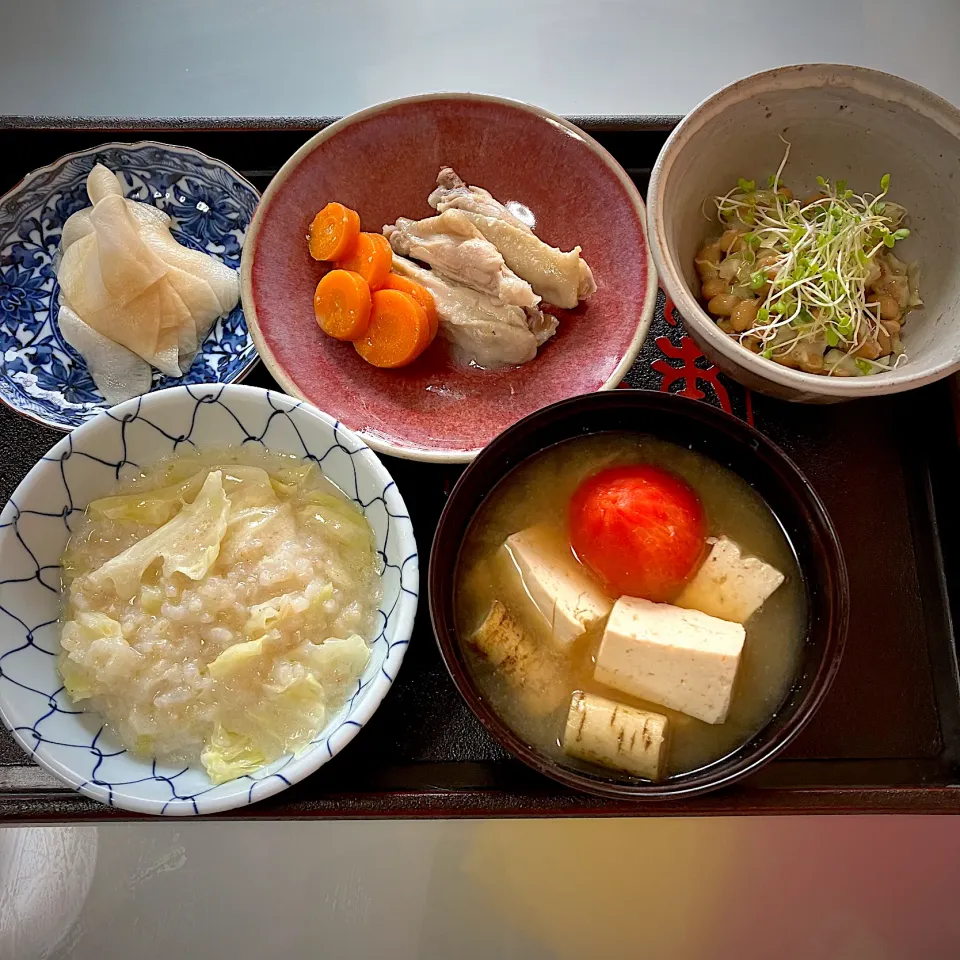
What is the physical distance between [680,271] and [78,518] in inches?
52.9

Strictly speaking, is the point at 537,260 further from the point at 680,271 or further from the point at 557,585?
the point at 557,585

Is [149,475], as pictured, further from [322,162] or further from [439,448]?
[322,162]

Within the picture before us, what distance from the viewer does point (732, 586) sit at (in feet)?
5.26

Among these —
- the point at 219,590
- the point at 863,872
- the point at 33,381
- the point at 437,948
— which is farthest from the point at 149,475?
the point at 863,872

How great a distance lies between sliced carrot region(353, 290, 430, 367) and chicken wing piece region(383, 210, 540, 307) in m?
0.14

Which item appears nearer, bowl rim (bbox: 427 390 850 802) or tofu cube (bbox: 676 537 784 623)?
bowl rim (bbox: 427 390 850 802)

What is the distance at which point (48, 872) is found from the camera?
1953mm

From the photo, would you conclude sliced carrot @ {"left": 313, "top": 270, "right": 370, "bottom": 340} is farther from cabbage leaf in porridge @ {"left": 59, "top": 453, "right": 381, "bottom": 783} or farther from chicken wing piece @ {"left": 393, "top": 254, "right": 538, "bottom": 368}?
cabbage leaf in porridge @ {"left": 59, "top": 453, "right": 381, "bottom": 783}

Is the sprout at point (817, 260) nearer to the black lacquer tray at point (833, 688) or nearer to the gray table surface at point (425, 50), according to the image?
the black lacquer tray at point (833, 688)

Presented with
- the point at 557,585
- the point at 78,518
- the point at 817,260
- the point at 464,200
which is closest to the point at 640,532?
the point at 557,585

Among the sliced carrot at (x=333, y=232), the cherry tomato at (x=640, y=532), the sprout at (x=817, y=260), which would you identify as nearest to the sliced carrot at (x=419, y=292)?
the sliced carrot at (x=333, y=232)

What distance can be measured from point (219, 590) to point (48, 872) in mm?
957

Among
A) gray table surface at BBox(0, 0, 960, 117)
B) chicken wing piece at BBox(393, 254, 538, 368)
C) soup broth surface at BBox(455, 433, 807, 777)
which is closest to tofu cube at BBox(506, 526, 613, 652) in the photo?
soup broth surface at BBox(455, 433, 807, 777)

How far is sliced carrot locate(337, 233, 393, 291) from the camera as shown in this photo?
195 centimetres
